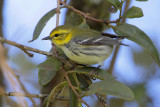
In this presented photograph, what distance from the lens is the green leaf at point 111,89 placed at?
150 centimetres

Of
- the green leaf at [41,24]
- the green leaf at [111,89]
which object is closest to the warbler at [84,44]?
the green leaf at [41,24]

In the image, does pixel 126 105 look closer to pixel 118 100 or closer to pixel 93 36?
pixel 118 100

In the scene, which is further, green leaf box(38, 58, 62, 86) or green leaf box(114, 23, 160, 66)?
green leaf box(114, 23, 160, 66)

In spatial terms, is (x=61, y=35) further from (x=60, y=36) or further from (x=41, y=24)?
(x=41, y=24)

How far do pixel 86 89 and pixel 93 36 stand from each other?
81 cm

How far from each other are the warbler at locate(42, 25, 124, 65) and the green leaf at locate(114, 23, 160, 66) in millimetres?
224

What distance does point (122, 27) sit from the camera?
1982 millimetres

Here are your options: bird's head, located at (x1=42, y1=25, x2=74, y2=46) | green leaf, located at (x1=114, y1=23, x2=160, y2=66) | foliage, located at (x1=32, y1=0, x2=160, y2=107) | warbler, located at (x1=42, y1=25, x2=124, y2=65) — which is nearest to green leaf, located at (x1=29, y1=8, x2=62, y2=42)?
foliage, located at (x1=32, y1=0, x2=160, y2=107)

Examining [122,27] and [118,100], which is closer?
[122,27]

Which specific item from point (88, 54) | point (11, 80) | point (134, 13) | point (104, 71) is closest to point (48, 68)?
point (104, 71)

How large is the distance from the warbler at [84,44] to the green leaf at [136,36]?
0.73 feet

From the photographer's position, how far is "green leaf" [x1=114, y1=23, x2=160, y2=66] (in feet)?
6.23

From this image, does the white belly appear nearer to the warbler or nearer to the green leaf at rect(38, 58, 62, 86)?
the warbler

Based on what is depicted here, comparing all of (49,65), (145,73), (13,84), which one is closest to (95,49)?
(49,65)
